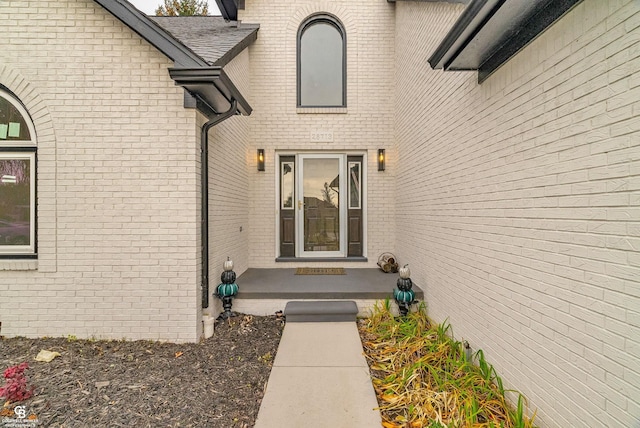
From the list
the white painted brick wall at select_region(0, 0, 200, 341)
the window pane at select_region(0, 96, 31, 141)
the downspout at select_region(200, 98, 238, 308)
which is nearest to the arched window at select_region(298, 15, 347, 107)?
the downspout at select_region(200, 98, 238, 308)

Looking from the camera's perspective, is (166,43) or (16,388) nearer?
(16,388)

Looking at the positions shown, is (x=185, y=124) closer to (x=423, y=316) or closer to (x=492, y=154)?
(x=492, y=154)

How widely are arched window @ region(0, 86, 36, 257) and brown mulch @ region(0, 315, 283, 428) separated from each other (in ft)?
3.61

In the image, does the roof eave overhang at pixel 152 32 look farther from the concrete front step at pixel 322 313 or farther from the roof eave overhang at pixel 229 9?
the concrete front step at pixel 322 313

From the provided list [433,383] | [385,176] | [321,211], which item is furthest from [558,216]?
[321,211]

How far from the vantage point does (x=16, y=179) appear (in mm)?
3461

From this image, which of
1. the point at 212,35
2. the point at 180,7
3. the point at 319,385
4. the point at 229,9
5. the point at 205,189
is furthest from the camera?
the point at 180,7

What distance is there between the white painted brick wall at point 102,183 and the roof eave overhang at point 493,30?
2.68m

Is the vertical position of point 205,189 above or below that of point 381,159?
below

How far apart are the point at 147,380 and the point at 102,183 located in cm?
216

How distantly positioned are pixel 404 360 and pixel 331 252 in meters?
3.16

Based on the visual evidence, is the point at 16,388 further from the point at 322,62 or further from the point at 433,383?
the point at 322,62

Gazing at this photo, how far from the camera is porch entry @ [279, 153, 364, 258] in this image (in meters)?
5.99

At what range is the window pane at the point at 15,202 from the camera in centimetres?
345
